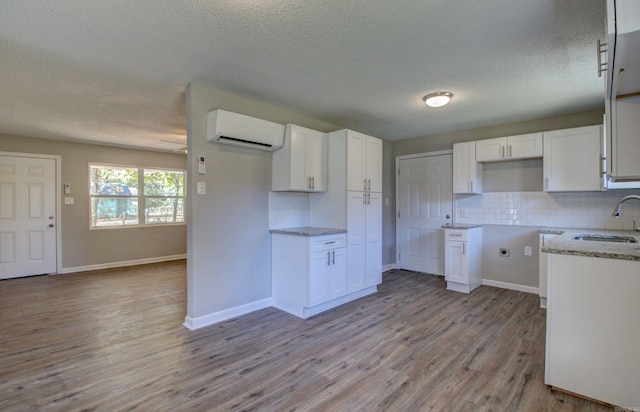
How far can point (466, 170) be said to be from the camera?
15.2 feet

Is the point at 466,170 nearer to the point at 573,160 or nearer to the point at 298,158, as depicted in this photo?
the point at 573,160

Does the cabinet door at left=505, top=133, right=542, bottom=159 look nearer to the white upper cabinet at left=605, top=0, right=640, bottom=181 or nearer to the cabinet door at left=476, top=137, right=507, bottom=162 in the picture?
the cabinet door at left=476, top=137, right=507, bottom=162

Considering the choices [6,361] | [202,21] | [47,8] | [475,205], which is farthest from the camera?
[475,205]

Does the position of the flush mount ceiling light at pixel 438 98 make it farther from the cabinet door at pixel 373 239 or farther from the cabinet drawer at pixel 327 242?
the cabinet drawer at pixel 327 242

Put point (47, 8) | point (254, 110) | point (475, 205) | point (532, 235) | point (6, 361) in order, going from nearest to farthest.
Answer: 1. point (47, 8)
2. point (6, 361)
3. point (254, 110)
4. point (532, 235)
5. point (475, 205)

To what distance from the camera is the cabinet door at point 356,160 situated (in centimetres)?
387

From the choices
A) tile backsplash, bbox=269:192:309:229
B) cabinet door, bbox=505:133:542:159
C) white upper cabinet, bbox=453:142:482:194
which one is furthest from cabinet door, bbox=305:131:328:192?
cabinet door, bbox=505:133:542:159

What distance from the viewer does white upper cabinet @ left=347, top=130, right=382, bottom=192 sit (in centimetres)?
389

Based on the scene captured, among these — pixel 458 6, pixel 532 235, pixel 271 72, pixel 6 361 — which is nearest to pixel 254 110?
pixel 271 72

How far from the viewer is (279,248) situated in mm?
3723

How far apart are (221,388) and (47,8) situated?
270 centimetres

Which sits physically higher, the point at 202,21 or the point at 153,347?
the point at 202,21

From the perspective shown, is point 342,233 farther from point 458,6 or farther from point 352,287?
point 458,6

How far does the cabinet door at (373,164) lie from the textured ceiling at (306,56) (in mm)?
430
